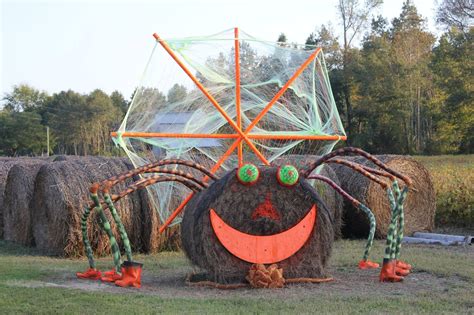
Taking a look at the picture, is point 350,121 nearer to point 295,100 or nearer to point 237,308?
point 295,100

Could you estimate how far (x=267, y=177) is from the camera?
28.0 feet

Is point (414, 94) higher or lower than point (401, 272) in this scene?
higher

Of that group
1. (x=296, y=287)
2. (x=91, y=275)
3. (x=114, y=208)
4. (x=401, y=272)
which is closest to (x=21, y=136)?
(x=91, y=275)

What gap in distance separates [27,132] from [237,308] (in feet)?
168

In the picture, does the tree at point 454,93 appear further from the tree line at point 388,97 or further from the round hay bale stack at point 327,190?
the round hay bale stack at point 327,190

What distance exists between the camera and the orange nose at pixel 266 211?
27.7ft

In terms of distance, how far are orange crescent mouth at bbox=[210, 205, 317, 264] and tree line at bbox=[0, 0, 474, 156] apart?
70.9 feet

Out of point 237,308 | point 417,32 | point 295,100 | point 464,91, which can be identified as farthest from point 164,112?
point 417,32

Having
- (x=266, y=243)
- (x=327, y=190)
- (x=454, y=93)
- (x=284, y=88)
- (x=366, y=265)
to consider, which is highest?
(x=454, y=93)

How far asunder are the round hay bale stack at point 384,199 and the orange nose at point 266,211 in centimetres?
616

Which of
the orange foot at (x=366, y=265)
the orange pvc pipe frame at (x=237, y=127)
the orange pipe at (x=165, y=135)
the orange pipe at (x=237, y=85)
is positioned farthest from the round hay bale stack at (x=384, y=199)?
the orange pipe at (x=165, y=135)

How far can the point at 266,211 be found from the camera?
848 centimetres

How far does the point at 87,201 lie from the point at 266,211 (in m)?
4.18

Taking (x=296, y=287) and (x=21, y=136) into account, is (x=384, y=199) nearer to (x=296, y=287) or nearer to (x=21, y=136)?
(x=296, y=287)
